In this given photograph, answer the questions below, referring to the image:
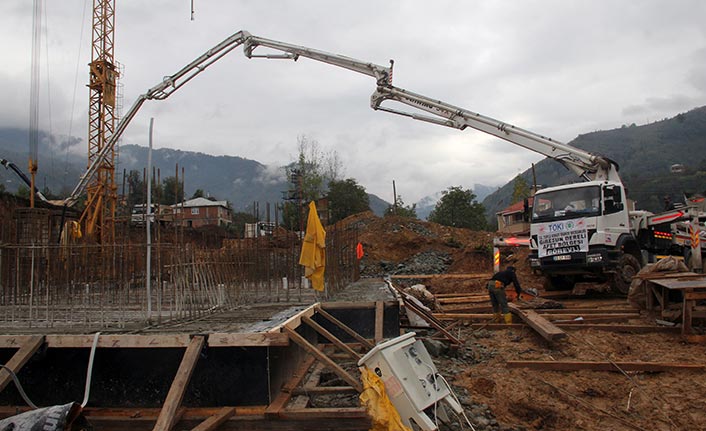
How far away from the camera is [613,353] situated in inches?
284

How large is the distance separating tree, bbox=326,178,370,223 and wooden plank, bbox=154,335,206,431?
1404 inches

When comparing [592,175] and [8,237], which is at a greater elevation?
[592,175]

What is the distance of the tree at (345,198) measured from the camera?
136 ft

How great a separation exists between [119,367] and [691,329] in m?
8.34

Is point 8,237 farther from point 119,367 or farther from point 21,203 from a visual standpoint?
point 21,203

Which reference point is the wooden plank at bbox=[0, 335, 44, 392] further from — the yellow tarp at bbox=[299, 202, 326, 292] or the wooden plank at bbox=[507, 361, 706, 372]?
the wooden plank at bbox=[507, 361, 706, 372]

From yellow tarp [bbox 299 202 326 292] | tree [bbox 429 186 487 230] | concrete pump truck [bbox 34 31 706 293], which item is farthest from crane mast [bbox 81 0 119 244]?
tree [bbox 429 186 487 230]

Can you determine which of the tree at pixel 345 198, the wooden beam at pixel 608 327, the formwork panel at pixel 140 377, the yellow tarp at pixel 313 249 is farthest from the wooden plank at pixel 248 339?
the tree at pixel 345 198

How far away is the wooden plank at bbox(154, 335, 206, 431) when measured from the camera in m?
4.16

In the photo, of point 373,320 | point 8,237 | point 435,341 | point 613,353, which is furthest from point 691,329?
point 8,237

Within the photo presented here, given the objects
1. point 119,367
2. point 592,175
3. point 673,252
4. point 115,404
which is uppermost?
point 592,175

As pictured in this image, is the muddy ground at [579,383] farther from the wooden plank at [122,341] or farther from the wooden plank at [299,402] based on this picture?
the wooden plank at [122,341]

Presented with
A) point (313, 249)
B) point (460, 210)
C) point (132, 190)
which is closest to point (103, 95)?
point (132, 190)

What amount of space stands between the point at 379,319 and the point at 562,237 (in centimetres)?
619
